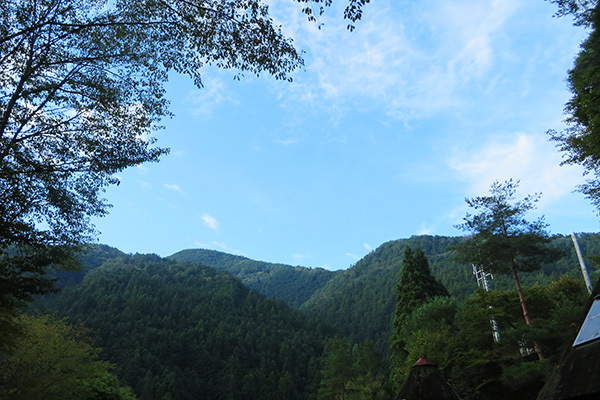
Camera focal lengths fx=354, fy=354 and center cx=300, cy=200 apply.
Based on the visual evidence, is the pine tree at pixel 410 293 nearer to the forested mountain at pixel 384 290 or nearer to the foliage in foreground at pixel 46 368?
the foliage in foreground at pixel 46 368

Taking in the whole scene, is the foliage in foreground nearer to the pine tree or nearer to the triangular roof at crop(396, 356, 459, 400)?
the triangular roof at crop(396, 356, 459, 400)

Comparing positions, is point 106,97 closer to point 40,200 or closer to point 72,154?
point 72,154

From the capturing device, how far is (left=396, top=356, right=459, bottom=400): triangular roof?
15414 mm

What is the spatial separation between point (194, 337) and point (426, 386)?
88.5 meters

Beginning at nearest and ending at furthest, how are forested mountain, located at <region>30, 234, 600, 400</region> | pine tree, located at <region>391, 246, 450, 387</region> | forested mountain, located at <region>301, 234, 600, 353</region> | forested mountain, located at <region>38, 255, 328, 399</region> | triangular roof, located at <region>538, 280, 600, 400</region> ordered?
triangular roof, located at <region>538, 280, 600, 400</region>
pine tree, located at <region>391, 246, 450, 387</region>
forested mountain, located at <region>38, 255, 328, 399</region>
forested mountain, located at <region>30, 234, 600, 400</region>
forested mountain, located at <region>301, 234, 600, 353</region>

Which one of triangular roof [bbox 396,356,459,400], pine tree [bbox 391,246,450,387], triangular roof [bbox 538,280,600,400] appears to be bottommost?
triangular roof [bbox 396,356,459,400]

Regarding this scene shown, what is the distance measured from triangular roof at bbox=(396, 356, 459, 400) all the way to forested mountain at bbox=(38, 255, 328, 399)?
188 ft

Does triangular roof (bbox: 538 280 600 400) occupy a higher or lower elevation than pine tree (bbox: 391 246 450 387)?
lower

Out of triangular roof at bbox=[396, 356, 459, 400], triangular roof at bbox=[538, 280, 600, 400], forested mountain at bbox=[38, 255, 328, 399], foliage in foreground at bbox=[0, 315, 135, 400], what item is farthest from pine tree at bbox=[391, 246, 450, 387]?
forested mountain at bbox=[38, 255, 328, 399]

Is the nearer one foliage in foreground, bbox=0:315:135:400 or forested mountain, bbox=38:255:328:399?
foliage in foreground, bbox=0:315:135:400

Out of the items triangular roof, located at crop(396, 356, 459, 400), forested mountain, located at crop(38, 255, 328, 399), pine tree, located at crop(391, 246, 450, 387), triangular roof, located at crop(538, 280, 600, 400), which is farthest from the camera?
forested mountain, located at crop(38, 255, 328, 399)

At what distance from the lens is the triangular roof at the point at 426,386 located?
50.6ft

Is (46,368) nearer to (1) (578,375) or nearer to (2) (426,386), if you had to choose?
(2) (426,386)

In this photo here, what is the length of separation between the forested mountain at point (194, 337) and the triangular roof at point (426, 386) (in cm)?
5736
